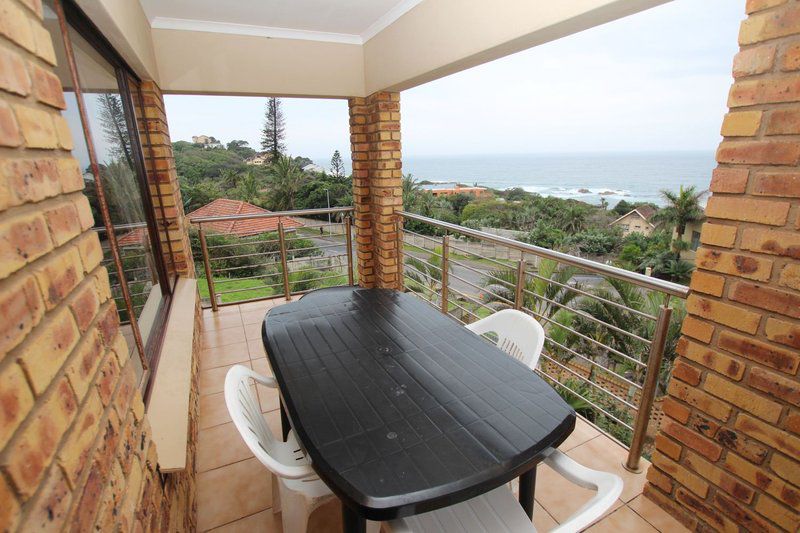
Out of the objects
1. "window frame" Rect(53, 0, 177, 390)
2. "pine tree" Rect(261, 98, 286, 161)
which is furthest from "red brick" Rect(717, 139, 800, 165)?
"pine tree" Rect(261, 98, 286, 161)

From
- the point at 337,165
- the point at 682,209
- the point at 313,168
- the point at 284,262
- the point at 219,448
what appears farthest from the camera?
the point at 313,168

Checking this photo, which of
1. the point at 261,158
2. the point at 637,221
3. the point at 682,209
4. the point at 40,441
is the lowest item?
the point at 637,221

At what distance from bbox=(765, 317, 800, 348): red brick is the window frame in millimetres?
2196

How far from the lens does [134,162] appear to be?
2.30 meters

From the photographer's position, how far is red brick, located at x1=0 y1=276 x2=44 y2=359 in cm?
42

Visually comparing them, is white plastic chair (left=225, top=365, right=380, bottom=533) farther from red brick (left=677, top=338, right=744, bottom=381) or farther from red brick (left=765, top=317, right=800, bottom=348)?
red brick (left=765, top=317, right=800, bottom=348)

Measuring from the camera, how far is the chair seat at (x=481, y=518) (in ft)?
3.54

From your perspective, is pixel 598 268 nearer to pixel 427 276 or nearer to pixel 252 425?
pixel 252 425

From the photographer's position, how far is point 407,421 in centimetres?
108

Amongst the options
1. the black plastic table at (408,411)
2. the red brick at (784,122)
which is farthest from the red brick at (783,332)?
the black plastic table at (408,411)

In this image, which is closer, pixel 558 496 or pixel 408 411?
pixel 408 411

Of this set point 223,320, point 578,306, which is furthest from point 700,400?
point 578,306

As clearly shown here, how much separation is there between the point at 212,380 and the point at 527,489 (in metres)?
2.19

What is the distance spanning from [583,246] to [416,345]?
22766mm
